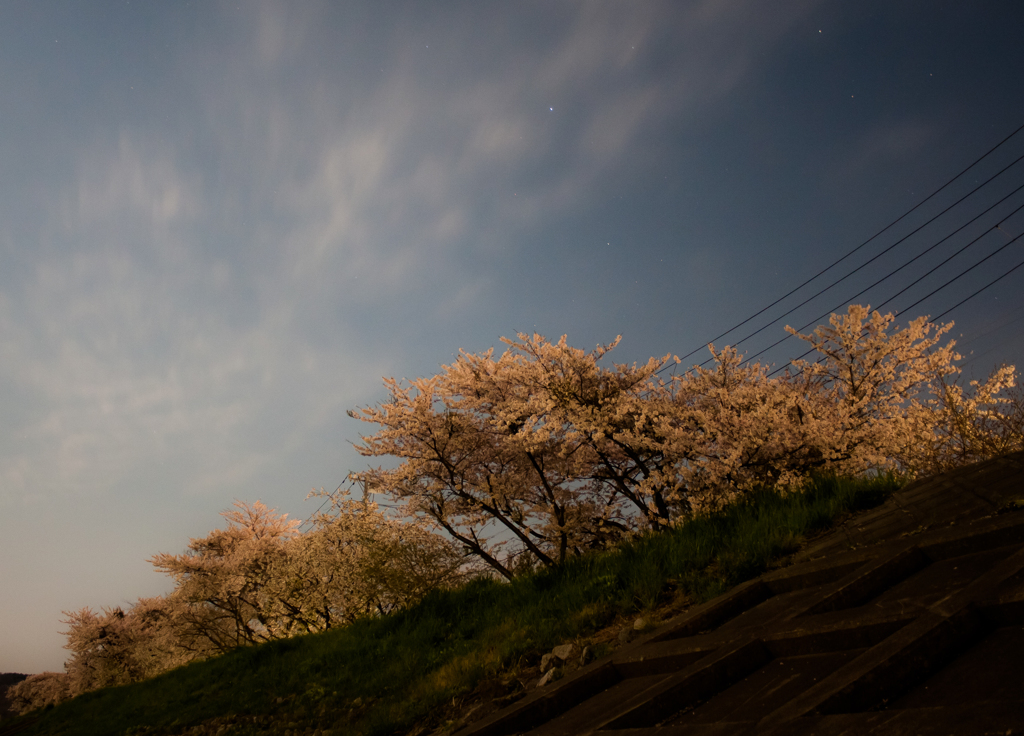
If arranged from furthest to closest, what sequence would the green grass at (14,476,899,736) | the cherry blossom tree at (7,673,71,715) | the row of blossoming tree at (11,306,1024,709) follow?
the cherry blossom tree at (7,673,71,715), the row of blossoming tree at (11,306,1024,709), the green grass at (14,476,899,736)

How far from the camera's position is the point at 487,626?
22.9ft

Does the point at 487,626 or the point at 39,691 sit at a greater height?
the point at 39,691

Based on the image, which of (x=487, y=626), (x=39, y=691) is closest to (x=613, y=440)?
(x=487, y=626)

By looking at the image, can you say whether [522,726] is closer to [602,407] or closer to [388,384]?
[602,407]

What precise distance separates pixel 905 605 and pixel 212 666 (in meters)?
15.2

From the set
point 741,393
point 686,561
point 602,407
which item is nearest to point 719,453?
point 741,393

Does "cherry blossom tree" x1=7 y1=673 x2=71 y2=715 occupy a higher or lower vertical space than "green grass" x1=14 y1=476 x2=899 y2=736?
higher

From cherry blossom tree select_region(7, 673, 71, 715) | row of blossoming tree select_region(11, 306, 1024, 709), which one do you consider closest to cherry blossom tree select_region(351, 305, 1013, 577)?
row of blossoming tree select_region(11, 306, 1024, 709)

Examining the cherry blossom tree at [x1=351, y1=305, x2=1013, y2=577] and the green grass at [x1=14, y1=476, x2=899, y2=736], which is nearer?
the green grass at [x1=14, y1=476, x2=899, y2=736]

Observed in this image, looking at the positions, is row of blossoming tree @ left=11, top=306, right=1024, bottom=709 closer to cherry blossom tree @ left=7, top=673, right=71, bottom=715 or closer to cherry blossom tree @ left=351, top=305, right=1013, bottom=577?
cherry blossom tree @ left=351, top=305, right=1013, bottom=577

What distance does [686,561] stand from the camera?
550 centimetres

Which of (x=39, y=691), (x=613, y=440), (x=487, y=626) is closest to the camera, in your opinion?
(x=487, y=626)

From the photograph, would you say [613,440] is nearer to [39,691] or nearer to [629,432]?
[629,432]

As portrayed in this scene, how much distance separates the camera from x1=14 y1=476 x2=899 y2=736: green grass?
5.17 meters
